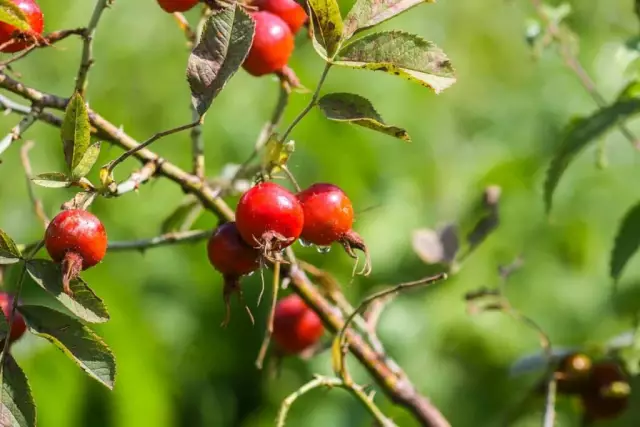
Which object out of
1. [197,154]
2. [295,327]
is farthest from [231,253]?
[295,327]

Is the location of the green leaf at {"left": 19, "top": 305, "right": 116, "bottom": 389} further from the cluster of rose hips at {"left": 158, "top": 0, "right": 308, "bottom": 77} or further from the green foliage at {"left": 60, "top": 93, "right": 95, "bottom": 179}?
the cluster of rose hips at {"left": 158, "top": 0, "right": 308, "bottom": 77}

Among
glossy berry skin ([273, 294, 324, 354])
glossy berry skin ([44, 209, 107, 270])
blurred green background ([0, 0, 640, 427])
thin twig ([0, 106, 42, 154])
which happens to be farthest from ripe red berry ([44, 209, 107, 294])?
blurred green background ([0, 0, 640, 427])

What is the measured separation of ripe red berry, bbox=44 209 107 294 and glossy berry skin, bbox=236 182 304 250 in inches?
4.7

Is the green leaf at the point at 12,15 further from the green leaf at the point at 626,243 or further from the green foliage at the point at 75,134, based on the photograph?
the green leaf at the point at 626,243

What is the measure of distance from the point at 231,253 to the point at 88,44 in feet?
0.72

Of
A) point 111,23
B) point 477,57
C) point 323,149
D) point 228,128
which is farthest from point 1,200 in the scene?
point 477,57

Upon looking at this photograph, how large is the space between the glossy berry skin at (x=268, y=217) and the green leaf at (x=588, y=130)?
39 centimetres

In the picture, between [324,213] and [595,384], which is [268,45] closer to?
[324,213]

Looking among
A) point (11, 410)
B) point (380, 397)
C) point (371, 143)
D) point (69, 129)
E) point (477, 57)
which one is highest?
point (69, 129)

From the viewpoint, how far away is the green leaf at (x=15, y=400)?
76 centimetres

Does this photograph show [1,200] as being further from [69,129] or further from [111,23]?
[69,129]

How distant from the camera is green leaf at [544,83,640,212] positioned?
1033 millimetres

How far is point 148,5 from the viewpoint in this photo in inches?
127

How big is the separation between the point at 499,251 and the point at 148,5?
161cm
